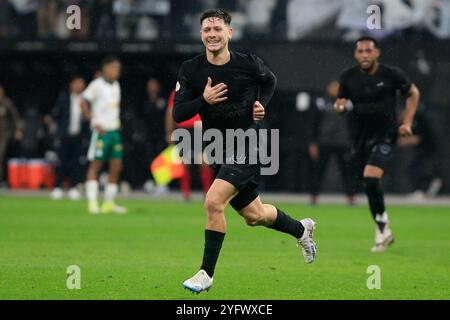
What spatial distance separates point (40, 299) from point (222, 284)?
1.92 metres

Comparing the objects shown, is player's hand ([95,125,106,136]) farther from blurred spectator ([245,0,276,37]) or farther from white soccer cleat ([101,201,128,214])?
blurred spectator ([245,0,276,37])

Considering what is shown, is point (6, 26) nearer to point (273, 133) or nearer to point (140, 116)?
point (140, 116)

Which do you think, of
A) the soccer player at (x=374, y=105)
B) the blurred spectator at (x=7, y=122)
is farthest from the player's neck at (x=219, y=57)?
the blurred spectator at (x=7, y=122)

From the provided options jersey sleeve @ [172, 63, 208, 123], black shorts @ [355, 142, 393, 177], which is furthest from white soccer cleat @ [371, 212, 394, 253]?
jersey sleeve @ [172, 63, 208, 123]

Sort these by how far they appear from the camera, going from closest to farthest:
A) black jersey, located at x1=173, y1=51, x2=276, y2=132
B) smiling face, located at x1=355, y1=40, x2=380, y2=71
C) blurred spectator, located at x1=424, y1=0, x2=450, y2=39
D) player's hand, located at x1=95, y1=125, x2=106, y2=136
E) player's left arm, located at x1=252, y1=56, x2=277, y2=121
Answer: black jersey, located at x1=173, y1=51, x2=276, y2=132 → player's left arm, located at x1=252, y1=56, x2=277, y2=121 → smiling face, located at x1=355, y1=40, x2=380, y2=71 → player's hand, located at x1=95, y1=125, x2=106, y2=136 → blurred spectator, located at x1=424, y1=0, x2=450, y2=39

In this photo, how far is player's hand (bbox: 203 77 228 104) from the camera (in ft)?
33.7

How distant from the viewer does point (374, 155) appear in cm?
1505

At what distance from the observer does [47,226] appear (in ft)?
57.6

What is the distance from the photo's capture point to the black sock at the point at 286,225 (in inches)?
445

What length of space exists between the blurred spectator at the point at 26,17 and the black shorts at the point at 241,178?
17480mm

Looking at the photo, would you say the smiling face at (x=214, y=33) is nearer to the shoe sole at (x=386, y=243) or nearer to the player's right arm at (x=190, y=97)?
the player's right arm at (x=190, y=97)

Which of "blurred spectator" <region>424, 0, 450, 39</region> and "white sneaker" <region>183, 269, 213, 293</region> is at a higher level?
"blurred spectator" <region>424, 0, 450, 39</region>

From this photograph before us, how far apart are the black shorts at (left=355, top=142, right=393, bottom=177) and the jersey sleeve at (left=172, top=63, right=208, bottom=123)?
4.79 m
